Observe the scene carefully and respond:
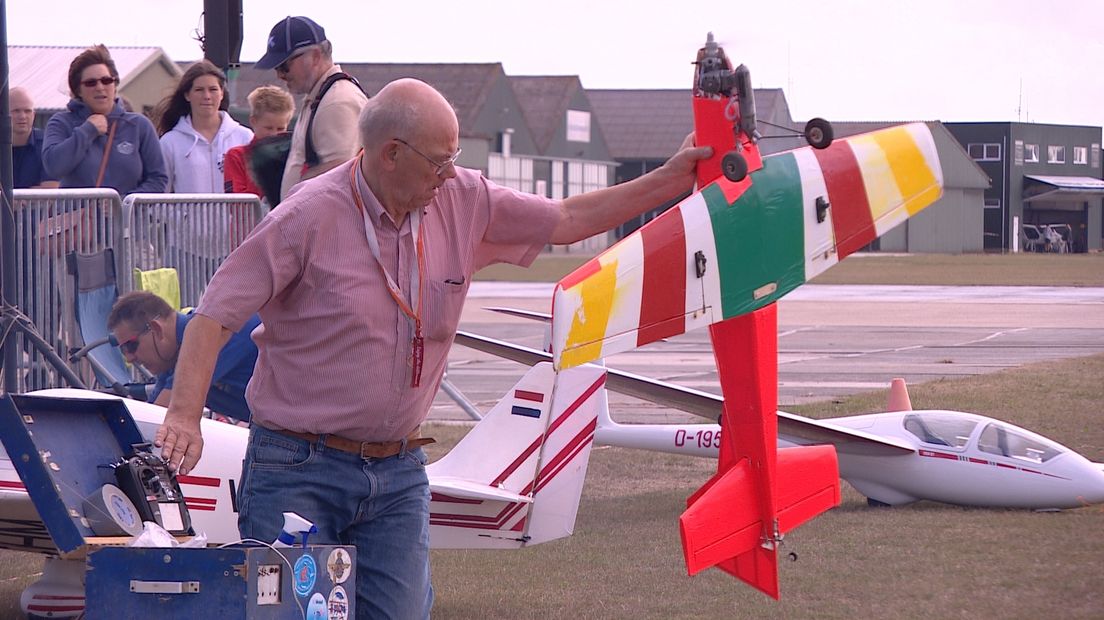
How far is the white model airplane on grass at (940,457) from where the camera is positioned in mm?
7648

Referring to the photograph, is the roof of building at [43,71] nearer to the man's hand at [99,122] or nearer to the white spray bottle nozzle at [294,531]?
the man's hand at [99,122]

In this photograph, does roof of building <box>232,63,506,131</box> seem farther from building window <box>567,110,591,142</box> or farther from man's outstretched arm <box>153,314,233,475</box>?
man's outstretched arm <box>153,314,233,475</box>

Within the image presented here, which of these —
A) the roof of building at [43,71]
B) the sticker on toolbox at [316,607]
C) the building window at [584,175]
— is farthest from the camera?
the building window at [584,175]

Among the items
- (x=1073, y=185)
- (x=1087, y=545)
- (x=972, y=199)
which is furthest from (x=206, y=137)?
(x=972, y=199)

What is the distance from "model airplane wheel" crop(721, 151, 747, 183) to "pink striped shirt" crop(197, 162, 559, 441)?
72cm

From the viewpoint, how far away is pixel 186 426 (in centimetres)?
341

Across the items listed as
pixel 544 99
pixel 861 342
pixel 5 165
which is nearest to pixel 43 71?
pixel 861 342

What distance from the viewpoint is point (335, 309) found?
11.1 feet

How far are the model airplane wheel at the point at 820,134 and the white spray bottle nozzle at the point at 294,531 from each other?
60.9 inches

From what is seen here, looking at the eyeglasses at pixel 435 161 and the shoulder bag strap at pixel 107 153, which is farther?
the shoulder bag strap at pixel 107 153

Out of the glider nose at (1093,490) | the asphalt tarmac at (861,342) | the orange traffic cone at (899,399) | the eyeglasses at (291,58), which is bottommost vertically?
the asphalt tarmac at (861,342)

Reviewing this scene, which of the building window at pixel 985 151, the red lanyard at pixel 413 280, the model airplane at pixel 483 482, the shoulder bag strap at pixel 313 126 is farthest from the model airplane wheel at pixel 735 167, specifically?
the building window at pixel 985 151

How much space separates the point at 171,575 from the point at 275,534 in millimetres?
413

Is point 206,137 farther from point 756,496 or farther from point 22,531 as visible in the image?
point 756,496
